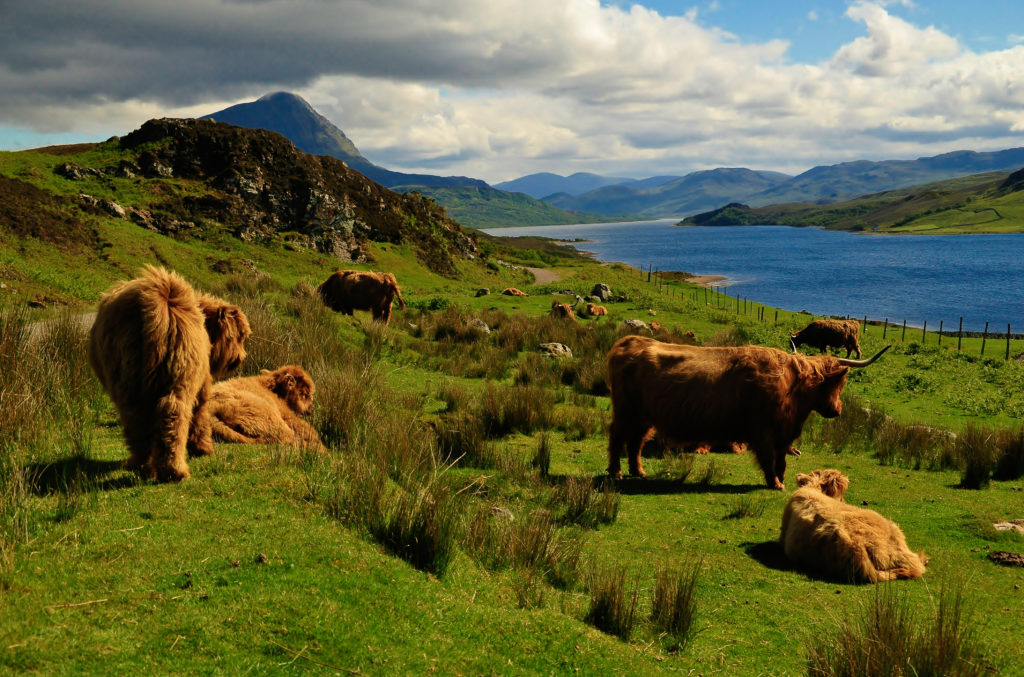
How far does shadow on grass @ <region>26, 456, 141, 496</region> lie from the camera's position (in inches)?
171

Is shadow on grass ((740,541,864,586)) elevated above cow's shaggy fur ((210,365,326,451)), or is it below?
below

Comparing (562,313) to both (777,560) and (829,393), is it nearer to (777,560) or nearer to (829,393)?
(829,393)

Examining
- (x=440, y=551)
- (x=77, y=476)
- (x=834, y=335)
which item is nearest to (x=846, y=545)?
(x=440, y=551)

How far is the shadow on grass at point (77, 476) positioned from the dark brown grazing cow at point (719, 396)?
5.83m

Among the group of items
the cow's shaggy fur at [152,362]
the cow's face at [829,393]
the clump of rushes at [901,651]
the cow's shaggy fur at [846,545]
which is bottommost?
the cow's shaggy fur at [846,545]

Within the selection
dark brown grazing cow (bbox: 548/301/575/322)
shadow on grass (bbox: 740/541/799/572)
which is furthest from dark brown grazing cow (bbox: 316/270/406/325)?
shadow on grass (bbox: 740/541/799/572)

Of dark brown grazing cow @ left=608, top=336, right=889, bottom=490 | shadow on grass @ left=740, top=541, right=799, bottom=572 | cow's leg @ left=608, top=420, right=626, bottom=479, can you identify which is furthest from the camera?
cow's leg @ left=608, top=420, right=626, bottom=479

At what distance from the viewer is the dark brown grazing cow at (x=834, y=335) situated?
26522mm

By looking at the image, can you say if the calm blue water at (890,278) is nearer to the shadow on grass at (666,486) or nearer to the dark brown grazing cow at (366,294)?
the dark brown grazing cow at (366,294)

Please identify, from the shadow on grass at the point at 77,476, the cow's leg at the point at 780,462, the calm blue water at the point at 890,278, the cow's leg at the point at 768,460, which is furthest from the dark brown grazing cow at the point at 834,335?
the shadow on grass at the point at 77,476

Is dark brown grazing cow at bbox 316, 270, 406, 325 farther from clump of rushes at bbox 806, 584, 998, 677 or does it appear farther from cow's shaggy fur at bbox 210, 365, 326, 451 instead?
clump of rushes at bbox 806, 584, 998, 677

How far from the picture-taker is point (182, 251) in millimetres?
28438

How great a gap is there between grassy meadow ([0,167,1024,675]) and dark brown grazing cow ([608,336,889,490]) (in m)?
0.55

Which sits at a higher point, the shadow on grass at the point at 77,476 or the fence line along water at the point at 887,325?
the shadow on grass at the point at 77,476
